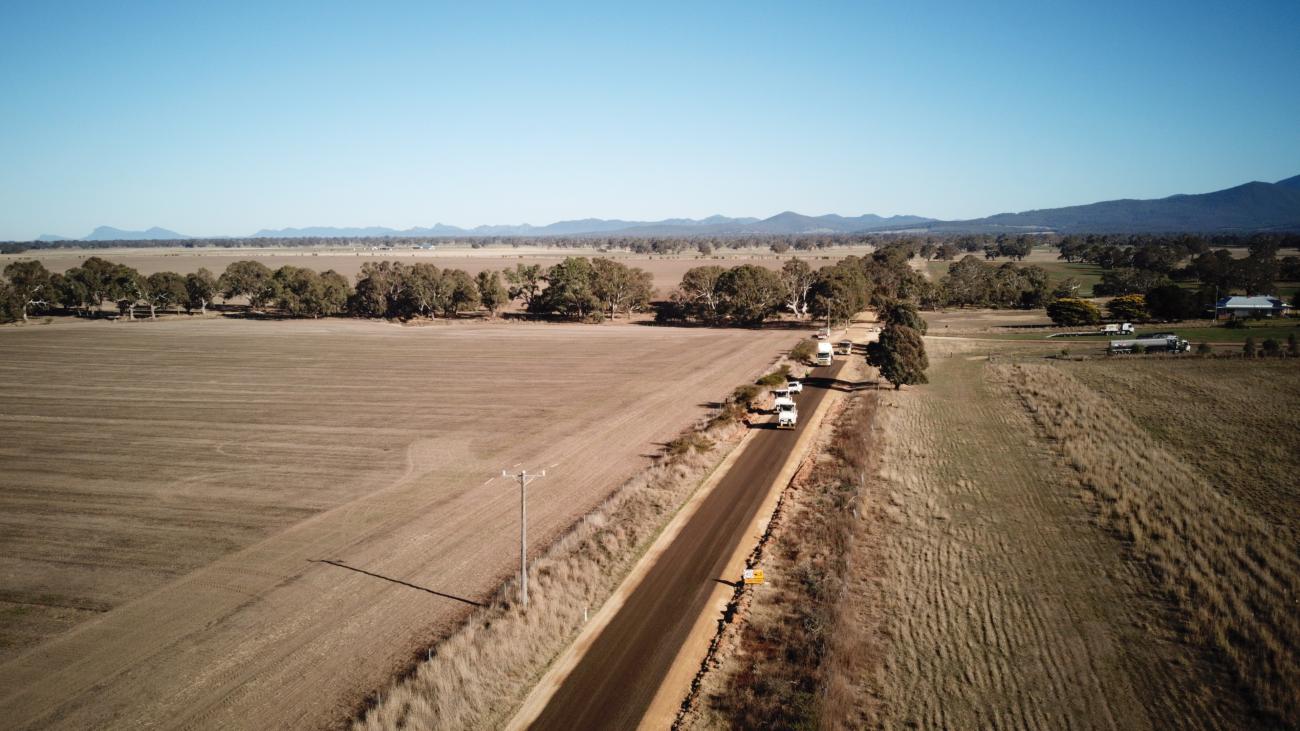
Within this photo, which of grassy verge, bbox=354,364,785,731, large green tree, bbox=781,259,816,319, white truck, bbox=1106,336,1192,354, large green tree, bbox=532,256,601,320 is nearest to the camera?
grassy verge, bbox=354,364,785,731

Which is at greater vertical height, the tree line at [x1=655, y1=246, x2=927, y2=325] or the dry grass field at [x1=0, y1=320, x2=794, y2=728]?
the tree line at [x1=655, y1=246, x2=927, y2=325]

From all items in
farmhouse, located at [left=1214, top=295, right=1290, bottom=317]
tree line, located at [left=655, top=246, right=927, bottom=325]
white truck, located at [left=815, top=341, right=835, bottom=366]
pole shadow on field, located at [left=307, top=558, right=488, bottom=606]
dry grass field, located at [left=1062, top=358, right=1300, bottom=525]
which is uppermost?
tree line, located at [left=655, top=246, right=927, bottom=325]

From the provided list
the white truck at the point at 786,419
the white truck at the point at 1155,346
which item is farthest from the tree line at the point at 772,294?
the white truck at the point at 786,419

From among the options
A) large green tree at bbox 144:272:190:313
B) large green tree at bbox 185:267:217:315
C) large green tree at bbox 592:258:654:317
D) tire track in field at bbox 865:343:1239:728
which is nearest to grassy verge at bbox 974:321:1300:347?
large green tree at bbox 592:258:654:317

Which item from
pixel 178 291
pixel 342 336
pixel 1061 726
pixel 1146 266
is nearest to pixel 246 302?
pixel 178 291

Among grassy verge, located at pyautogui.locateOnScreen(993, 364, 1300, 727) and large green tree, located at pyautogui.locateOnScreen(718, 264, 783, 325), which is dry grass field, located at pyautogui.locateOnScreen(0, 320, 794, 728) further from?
large green tree, located at pyautogui.locateOnScreen(718, 264, 783, 325)

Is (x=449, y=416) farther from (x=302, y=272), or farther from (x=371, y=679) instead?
(x=302, y=272)
